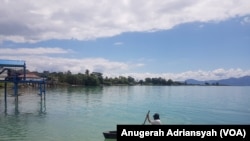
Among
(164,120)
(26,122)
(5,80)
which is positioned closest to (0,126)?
(26,122)

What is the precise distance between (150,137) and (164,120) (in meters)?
38.0

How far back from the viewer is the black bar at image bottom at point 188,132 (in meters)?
8.87

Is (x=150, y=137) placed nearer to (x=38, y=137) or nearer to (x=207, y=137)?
(x=207, y=137)

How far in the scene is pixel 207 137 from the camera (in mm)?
8961

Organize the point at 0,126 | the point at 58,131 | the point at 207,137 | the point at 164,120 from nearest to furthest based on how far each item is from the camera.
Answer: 1. the point at 207,137
2. the point at 58,131
3. the point at 0,126
4. the point at 164,120

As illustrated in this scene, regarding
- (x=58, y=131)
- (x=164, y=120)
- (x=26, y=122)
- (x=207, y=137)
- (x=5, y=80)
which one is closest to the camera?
(x=207, y=137)

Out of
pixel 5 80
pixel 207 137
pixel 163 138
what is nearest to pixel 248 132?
pixel 207 137

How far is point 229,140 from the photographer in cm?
905

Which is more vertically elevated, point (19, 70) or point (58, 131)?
point (19, 70)

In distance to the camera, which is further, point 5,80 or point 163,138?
point 5,80

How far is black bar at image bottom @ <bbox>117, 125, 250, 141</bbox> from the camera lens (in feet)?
29.1

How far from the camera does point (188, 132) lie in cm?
897

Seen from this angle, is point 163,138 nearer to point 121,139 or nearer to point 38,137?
point 121,139

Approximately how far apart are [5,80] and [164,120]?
31.1 metres
